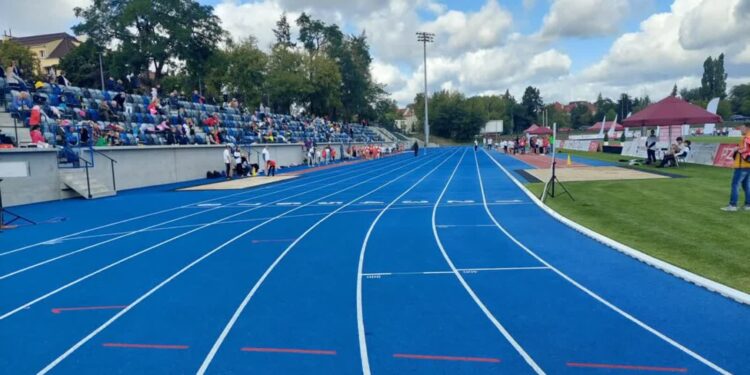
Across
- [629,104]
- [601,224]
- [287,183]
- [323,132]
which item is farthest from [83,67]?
[629,104]

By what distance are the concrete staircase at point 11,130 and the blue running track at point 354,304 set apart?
788cm

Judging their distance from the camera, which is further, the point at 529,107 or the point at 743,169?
the point at 529,107

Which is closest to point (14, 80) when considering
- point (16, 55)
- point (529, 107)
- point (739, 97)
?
point (16, 55)

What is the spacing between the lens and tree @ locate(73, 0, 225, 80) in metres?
45.3

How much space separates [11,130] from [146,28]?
35.2 metres

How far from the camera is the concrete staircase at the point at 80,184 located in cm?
1602

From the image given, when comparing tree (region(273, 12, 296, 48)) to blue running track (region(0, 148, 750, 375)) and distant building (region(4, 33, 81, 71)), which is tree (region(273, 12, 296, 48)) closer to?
distant building (region(4, 33, 81, 71))

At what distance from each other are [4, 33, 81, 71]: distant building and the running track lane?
82.1m

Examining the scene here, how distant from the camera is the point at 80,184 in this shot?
16156mm

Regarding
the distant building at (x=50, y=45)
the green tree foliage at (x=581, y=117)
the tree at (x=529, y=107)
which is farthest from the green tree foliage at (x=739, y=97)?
the distant building at (x=50, y=45)

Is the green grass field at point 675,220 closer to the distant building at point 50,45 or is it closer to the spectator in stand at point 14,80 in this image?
the spectator in stand at point 14,80

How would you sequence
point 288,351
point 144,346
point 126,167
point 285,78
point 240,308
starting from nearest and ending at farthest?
1. point 288,351
2. point 144,346
3. point 240,308
4. point 126,167
5. point 285,78

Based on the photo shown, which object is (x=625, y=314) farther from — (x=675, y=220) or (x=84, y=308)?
(x=84, y=308)

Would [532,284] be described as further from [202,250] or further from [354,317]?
[202,250]
